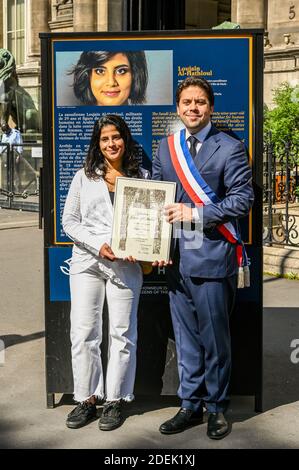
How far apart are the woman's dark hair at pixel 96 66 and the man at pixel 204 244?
346 millimetres

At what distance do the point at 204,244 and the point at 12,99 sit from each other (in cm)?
1896

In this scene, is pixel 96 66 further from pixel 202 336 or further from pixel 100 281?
pixel 202 336

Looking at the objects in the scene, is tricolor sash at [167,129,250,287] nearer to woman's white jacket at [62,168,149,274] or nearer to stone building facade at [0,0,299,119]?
woman's white jacket at [62,168,149,274]

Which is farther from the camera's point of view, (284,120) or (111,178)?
(284,120)

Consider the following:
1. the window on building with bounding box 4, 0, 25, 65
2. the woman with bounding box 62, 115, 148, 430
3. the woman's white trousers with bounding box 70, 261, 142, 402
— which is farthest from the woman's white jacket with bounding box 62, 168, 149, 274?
the window on building with bounding box 4, 0, 25, 65

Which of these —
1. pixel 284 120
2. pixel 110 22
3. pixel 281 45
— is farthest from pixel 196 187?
pixel 110 22

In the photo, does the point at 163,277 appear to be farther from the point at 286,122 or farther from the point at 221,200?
the point at 286,122

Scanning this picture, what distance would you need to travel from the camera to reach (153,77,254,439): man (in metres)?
4.39

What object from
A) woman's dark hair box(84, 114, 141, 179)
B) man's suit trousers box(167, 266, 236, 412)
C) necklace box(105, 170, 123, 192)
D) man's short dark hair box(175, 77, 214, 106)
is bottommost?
man's suit trousers box(167, 266, 236, 412)

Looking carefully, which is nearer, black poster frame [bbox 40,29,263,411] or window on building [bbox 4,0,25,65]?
black poster frame [bbox 40,29,263,411]

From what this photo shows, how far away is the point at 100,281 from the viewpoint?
186 inches

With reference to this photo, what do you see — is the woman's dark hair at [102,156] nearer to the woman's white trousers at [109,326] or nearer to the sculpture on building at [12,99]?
the woman's white trousers at [109,326]

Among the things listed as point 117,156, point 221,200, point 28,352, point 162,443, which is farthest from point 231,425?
point 28,352

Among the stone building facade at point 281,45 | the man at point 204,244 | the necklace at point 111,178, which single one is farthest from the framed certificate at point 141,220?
the stone building facade at point 281,45
